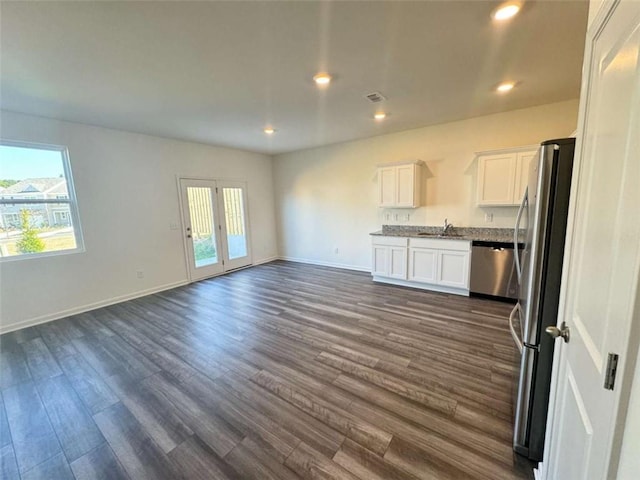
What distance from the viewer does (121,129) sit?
4.14m

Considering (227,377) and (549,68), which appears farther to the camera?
(549,68)

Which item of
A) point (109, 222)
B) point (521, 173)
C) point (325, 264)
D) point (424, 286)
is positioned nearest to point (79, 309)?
point (109, 222)

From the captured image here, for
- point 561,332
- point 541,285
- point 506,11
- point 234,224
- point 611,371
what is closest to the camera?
point 611,371

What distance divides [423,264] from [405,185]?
4.46 feet

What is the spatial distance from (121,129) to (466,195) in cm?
551

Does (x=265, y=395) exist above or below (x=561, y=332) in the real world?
below

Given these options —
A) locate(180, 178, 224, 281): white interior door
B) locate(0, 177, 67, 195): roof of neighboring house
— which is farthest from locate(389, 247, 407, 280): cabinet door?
locate(0, 177, 67, 195): roof of neighboring house

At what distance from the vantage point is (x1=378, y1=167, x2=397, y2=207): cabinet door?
4670 mm

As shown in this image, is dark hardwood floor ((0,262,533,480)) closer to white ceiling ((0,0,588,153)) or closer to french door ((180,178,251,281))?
french door ((180,178,251,281))

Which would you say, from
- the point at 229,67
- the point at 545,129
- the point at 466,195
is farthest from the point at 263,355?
the point at 545,129

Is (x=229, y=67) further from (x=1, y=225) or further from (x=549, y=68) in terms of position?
(x=1, y=225)

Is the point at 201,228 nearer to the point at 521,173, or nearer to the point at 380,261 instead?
the point at 380,261

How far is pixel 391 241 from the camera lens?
4.57 metres

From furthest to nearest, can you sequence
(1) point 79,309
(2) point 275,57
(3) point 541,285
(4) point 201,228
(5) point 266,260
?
1. (5) point 266,260
2. (4) point 201,228
3. (1) point 79,309
4. (2) point 275,57
5. (3) point 541,285
